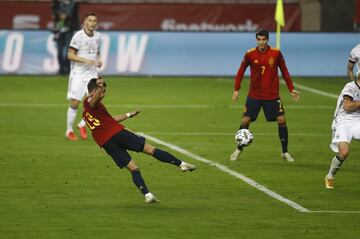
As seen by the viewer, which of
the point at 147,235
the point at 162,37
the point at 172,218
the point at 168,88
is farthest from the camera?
the point at 162,37

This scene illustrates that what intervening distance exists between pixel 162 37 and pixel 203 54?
147 centimetres

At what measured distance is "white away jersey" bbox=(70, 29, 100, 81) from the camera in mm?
21922

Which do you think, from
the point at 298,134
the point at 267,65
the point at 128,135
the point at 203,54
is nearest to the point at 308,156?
the point at 267,65

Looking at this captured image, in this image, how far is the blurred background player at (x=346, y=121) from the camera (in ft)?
50.1

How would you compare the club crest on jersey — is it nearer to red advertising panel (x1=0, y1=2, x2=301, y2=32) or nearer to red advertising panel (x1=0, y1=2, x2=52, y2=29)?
red advertising panel (x1=0, y1=2, x2=301, y2=32)

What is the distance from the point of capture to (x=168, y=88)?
3350cm

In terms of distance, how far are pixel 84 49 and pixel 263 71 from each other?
172 inches

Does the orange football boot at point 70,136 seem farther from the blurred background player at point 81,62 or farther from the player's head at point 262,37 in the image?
the player's head at point 262,37

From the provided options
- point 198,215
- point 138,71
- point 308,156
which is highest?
point 198,215

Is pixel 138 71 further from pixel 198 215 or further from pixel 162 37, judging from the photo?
pixel 198 215

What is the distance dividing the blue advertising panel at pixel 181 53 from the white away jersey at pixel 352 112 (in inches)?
798

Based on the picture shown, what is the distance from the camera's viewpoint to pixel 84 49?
866 inches

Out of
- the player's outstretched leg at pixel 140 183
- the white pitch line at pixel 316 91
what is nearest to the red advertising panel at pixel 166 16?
the white pitch line at pixel 316 91

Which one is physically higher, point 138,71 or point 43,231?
point 43,231
